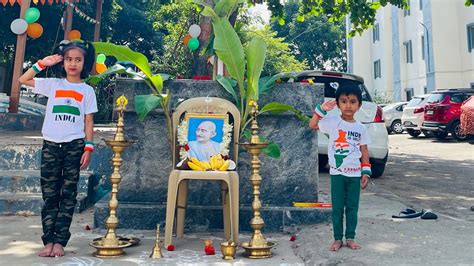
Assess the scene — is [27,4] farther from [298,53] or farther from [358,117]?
[298,53]

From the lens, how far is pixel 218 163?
3512mm

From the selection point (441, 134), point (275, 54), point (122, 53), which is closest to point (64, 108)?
point (122, 53)

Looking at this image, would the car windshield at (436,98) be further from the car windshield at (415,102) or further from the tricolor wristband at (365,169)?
the tricolor wristband at (365,169)

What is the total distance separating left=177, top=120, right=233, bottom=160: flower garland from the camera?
376cm

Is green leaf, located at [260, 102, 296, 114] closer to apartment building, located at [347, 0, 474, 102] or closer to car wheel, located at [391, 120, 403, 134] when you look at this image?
car wheel, located at [391, 120, 403, 134]

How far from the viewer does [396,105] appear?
19547mm

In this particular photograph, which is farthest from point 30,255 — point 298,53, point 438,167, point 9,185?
point 298,53

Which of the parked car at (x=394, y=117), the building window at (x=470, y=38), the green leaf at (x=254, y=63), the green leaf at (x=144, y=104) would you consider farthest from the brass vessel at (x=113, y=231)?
the building window at (x=470, y=38)

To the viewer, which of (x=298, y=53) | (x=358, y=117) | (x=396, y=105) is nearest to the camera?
(x=358, y=117)

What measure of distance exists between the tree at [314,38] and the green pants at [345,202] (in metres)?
35.6

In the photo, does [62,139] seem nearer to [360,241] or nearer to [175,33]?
[360,241]

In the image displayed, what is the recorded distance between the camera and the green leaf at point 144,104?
372cm

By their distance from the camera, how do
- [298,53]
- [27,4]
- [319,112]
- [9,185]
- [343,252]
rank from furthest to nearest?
[298,53], [27,4], [9,185], [319,112], [343,252]

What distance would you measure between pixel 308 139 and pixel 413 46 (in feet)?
84.8
